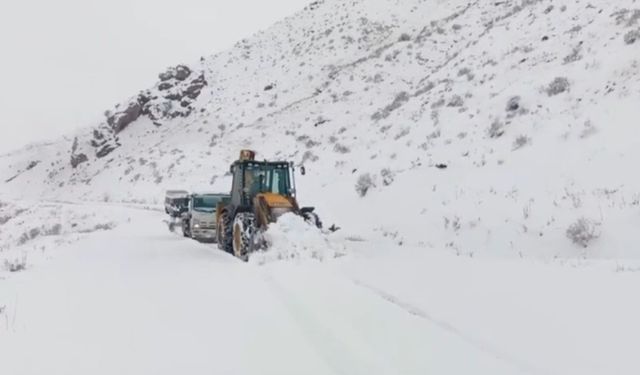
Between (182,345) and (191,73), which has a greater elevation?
(191,73)

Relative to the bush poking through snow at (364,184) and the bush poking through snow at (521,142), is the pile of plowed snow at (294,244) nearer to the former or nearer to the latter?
the bush poking through snow at (364,184)

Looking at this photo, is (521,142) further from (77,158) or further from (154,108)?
(77,158)

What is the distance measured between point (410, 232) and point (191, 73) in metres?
45.2

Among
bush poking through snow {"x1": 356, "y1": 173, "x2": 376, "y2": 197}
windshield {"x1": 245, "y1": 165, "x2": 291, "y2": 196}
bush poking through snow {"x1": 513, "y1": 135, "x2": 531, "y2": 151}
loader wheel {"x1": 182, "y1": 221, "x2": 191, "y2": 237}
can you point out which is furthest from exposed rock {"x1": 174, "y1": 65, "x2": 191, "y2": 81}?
bush poking through snow {"x1": 513, "y1": 135, "x2": 531, "y2": 151}

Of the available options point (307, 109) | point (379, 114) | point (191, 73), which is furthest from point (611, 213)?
point (191, 73)

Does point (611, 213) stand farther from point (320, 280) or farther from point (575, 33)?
point (575, 33)

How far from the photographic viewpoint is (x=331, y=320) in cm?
639

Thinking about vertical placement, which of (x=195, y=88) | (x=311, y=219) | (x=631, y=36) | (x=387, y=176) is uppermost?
(x=195, y=88)

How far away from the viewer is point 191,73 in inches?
2119

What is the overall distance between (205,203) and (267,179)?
19.5ft

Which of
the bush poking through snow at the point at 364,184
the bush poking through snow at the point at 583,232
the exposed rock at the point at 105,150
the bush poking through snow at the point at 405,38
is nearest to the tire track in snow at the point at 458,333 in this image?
the bush poking through snow at the point at 583,232

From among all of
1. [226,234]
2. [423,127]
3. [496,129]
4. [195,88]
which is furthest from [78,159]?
[496,129]

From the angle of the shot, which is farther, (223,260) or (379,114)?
(379,114)

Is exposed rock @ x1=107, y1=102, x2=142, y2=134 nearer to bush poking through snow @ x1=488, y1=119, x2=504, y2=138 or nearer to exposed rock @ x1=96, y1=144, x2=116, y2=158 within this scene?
exposed rock @ x1=96, y1=144, x2=116, y2=158
